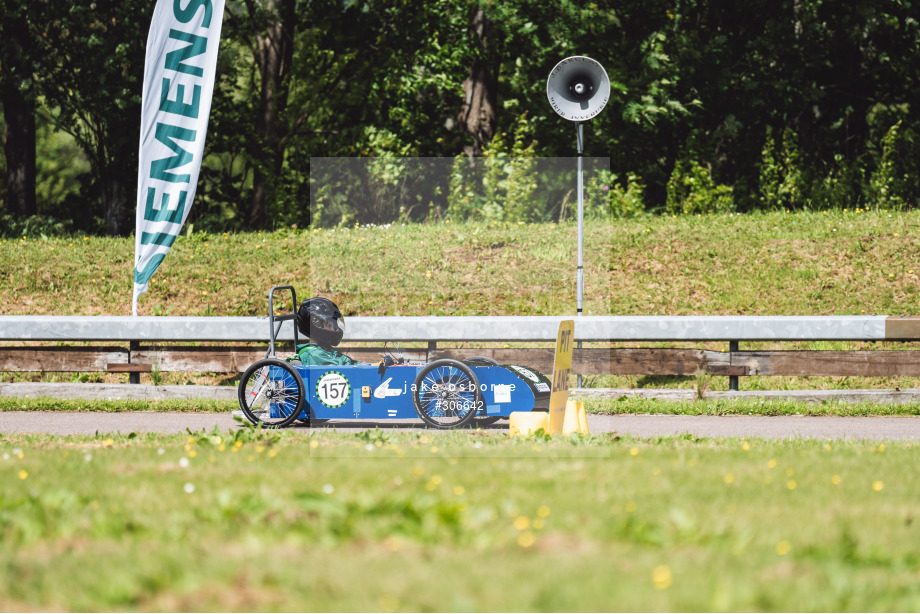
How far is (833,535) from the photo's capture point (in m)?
3.81

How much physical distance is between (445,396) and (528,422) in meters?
0.91

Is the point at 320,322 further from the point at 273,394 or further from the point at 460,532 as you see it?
the point at 460,532

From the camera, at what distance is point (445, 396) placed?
7730 mm

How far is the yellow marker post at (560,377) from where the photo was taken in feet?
22.2

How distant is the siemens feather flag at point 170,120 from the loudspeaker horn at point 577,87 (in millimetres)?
3897

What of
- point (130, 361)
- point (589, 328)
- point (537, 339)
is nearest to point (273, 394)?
point (537, 339)

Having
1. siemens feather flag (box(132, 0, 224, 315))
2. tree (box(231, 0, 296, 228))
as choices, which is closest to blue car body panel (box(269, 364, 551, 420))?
siemens feather flag (box(132, 0, 224, 315))

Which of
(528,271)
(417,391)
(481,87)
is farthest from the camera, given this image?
(481,87)

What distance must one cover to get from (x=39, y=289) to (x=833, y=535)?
12794 mm

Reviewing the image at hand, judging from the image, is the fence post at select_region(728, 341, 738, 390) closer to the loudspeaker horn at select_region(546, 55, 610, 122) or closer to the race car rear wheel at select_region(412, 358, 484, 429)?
the loudspeaker horn at select_region(546, 55, 610, 122)

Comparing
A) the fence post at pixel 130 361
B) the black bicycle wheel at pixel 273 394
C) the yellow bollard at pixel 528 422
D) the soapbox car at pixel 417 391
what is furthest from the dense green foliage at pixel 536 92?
the yellow bollard at pixel 528 422

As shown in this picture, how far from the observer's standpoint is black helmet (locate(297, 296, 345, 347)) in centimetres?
822

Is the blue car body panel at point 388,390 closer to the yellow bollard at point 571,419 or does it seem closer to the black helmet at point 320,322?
the black helmet at point 320,322

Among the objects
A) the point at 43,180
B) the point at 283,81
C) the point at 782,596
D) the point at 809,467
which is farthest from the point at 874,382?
the point at 43,180
